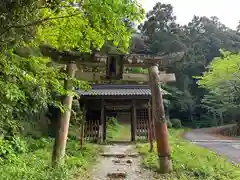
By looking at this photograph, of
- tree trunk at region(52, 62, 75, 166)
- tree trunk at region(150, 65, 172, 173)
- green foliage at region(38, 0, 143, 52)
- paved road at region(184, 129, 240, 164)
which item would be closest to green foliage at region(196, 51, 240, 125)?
paved road at region(184, 129, 240, 164)

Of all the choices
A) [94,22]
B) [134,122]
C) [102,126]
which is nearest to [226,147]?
[134,122]

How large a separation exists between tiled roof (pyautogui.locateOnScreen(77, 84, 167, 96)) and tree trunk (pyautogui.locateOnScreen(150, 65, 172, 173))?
21.6ft

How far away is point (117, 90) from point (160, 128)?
904 centimetres

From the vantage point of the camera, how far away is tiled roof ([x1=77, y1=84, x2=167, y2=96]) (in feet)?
45.5

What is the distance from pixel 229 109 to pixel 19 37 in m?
24.0

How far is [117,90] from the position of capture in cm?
1521

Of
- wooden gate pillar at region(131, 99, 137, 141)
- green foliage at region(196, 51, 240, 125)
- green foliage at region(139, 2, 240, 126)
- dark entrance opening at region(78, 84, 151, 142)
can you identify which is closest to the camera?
dark entrance opening at region(78, 84, 151, 142)

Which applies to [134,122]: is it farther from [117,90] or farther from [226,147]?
[226,147]

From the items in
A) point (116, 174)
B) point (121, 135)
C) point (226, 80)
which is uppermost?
point (226, 80)

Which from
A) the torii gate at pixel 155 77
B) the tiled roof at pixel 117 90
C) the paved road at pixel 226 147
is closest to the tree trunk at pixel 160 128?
the torii gate at pixel 155 77

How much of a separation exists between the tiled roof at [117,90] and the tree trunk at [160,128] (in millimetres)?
6580

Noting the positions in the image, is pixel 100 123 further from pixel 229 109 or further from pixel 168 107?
pixel 168 107

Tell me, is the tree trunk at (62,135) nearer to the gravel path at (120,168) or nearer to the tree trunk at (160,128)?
the gravel path at (120,168)

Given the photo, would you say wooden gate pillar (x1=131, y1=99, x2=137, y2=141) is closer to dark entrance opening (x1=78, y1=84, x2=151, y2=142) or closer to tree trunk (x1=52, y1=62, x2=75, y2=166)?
dark entrance opening (x1=78, y1=84, x2=151, y2=142)
